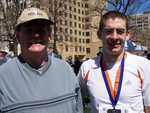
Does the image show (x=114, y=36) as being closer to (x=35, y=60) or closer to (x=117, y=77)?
(x=117, y=77)

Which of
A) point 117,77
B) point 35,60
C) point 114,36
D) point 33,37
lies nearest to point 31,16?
point 33,37

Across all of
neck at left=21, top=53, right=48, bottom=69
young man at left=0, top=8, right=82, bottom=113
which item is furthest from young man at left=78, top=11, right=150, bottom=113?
neck at left=21, top=53, right=48, bottom=69

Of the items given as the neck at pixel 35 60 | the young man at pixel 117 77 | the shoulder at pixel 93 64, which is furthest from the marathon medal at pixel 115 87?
the neck at pixel 35 60

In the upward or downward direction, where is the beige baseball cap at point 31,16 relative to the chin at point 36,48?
upward

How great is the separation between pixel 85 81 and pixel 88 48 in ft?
360

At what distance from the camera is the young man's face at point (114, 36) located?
3.64 meters

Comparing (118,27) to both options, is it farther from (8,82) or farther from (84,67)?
(8,82)

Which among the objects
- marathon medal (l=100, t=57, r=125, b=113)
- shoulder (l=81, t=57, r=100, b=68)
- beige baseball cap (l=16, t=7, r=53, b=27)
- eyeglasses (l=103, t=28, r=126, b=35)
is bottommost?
marathon medal (l=100, t=57, r=125, b=113)

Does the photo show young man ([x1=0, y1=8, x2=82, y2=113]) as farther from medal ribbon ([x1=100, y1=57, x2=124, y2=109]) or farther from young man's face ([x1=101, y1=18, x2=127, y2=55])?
young man's face ([x1=101, y1=18, x2=127, y2=55])

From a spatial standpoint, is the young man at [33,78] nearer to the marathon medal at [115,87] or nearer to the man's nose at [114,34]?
the marathon medal at [115,87]

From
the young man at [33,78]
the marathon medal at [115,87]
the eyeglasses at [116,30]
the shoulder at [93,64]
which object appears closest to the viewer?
the young man at [33,78]

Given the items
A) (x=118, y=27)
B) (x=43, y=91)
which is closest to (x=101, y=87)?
(x=118, y=27)

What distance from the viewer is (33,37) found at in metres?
3.05

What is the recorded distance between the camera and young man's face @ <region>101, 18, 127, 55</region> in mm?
3645
